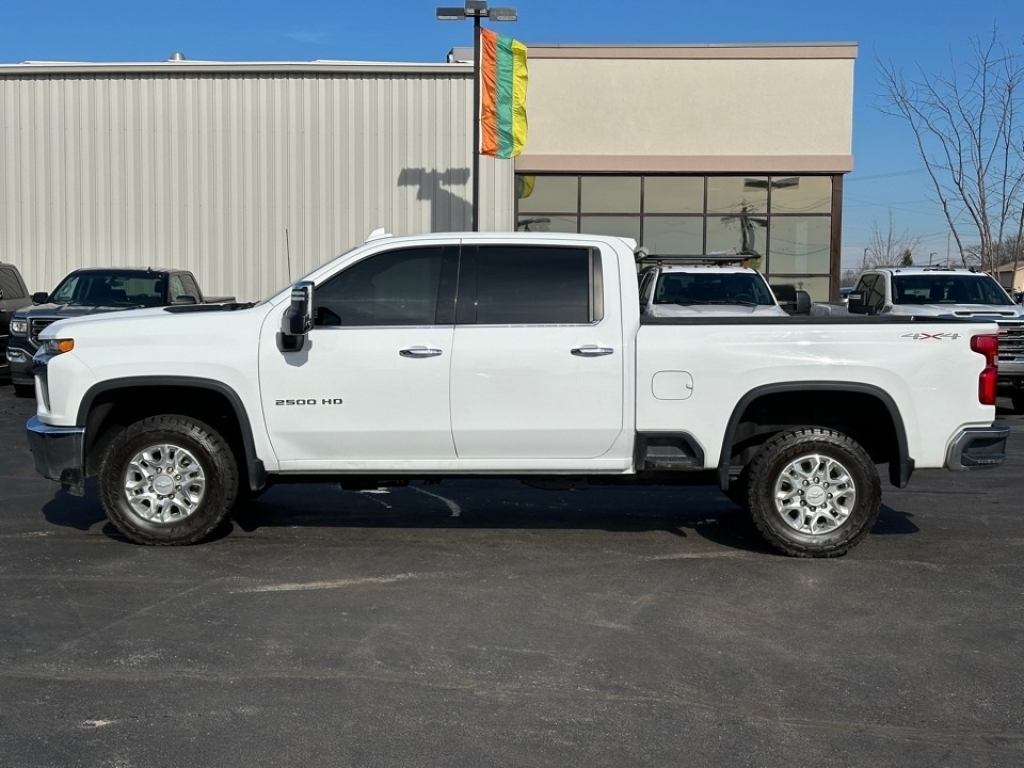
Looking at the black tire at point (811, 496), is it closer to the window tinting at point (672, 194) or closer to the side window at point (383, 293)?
the side window at point (383, 293)

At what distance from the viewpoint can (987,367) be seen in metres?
6.88

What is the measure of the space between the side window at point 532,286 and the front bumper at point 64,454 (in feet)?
8.09

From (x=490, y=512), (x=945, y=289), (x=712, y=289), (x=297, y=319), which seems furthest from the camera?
(x=945, y=289)

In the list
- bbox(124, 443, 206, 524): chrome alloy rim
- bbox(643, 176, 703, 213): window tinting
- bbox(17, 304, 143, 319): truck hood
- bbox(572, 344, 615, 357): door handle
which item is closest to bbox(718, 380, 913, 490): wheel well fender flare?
bbox(572, 344, 615, 357): door handle

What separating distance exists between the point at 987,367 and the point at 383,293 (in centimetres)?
365

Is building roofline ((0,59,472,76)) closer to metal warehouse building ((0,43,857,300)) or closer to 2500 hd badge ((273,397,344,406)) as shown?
metal warehouse building ((0,43,857,300))

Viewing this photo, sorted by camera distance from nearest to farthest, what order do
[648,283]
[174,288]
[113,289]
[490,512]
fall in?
[490,512] < [648,283] < [113,289] < [174,288]

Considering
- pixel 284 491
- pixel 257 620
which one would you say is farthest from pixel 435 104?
pixel 257 620

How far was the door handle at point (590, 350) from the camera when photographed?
270 inches

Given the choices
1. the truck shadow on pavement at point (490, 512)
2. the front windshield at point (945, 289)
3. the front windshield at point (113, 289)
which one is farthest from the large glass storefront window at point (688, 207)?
the truck shadow on pavement at point (490, 512)

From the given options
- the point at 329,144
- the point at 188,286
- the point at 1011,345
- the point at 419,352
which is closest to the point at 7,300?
the point at 188,286

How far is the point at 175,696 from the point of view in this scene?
184 inches

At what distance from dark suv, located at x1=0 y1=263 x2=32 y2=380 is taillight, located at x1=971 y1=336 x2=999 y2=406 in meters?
14.7

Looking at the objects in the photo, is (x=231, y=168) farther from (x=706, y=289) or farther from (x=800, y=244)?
(x=706, y=289)
